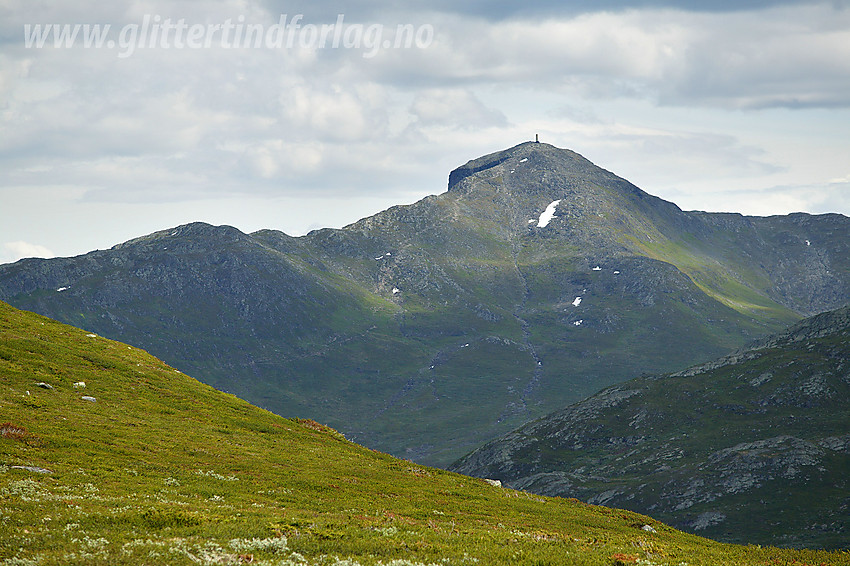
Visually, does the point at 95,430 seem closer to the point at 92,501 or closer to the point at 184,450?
the point at 184,450

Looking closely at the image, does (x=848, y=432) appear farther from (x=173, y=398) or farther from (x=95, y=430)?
(x=95, y=430)

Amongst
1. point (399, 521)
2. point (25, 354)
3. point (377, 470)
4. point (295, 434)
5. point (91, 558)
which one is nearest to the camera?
point (91, 558)

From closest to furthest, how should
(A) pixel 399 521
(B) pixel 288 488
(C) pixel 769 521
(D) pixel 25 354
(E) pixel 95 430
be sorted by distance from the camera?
(A) pixel 399 521 → (B) pixel 288 488 → (E) pixel 95 430 → (D) pixel 25 354 → (C) pixel 769 521

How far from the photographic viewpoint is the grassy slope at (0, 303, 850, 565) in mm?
29797

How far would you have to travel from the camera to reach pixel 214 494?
1661 inches

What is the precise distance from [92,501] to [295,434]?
120 ft

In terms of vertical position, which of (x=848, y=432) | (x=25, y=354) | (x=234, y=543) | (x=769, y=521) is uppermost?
(x=25, y=354)

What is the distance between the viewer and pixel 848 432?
175875 mm

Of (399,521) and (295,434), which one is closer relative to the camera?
(399,521)

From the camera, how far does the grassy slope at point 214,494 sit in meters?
29.8

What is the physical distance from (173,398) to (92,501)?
118 feet

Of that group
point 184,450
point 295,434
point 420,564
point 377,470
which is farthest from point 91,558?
point 295,434

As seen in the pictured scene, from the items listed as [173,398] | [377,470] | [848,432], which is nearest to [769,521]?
[848,432]

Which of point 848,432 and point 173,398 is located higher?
point 173,398
